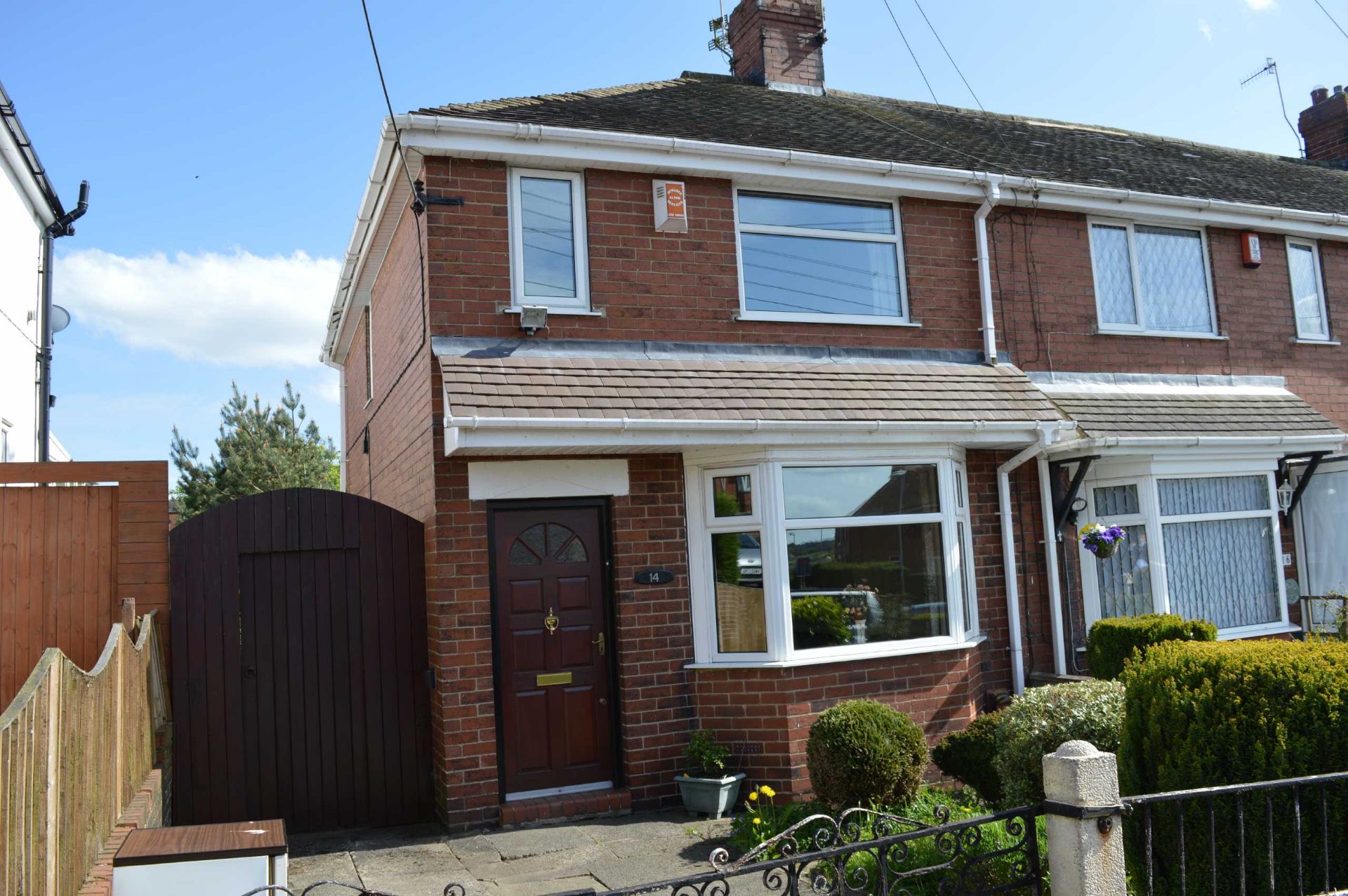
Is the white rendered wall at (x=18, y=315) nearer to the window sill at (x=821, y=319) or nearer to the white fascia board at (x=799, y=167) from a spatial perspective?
the white fascia board at (x=799, y=167)

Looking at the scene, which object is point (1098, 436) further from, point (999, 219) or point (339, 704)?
point (339, 704)

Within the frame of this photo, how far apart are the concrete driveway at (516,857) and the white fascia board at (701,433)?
9.18ft

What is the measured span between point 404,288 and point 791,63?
6562 mm

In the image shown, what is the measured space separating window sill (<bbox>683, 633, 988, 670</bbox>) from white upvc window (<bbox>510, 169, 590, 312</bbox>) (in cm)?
311

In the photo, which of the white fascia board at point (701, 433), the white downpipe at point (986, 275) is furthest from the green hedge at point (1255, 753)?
the white downpipe at point (986, 275)

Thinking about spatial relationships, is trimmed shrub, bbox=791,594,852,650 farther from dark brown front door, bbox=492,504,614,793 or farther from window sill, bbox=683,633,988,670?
dark brown front door, bbox=492,504,614,793

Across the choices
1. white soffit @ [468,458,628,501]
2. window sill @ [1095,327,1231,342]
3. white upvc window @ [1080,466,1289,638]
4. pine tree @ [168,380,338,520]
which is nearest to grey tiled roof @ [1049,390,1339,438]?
white upvc window @ [1080,466,1289,638]

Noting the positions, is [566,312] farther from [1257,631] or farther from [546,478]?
[1257,631]

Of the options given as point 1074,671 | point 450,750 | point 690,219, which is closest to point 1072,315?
point 1074,671

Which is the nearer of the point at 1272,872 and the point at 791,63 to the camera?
the point at 1272,872

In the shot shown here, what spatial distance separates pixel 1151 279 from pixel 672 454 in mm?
6063

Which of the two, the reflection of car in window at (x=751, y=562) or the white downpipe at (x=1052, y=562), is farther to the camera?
the white downpipe at (x=1052, y=562)

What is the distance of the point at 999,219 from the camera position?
35.4 feet

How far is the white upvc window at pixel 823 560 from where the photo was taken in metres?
8.76
